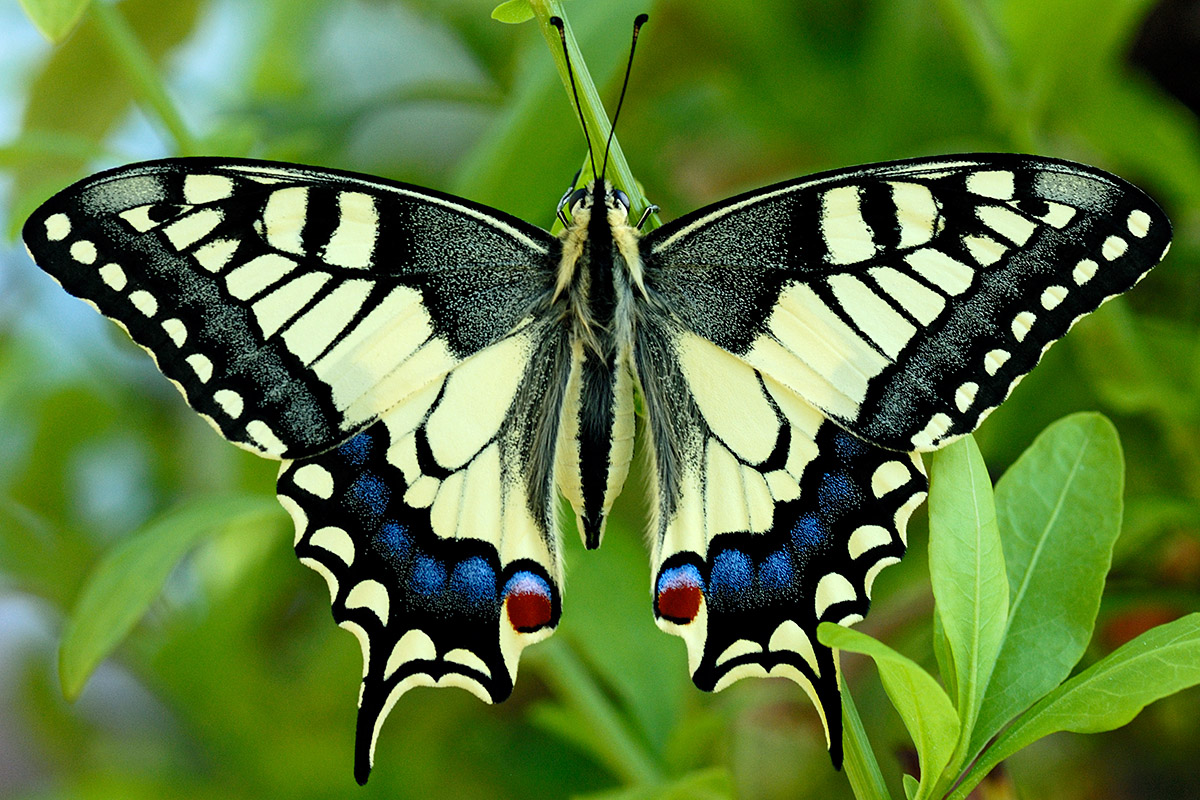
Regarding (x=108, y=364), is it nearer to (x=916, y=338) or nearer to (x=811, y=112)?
(x=811, y=112)

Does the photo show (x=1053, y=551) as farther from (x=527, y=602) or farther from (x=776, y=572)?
(x=527, y=602)

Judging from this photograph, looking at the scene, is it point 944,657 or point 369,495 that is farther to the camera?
point 369,495

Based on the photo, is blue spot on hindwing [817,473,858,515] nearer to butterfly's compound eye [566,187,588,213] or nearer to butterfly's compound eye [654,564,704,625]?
butterfly's compound eye [654,564,704,625]

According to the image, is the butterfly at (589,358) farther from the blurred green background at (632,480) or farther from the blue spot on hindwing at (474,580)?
the blurred green background at (632,480)

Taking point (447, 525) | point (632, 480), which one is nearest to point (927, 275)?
point (447, 525)

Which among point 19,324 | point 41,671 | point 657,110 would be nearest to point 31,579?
point 41,671
